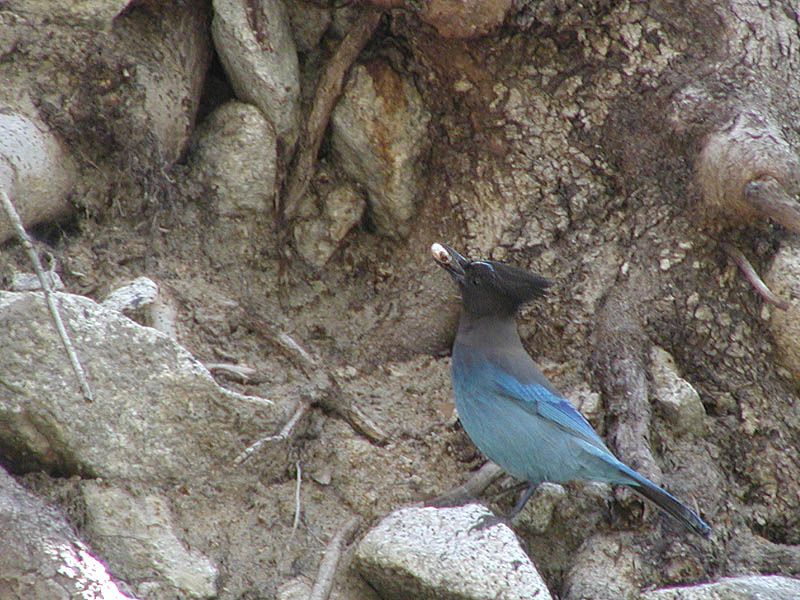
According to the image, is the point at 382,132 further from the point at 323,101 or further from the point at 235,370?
the point at 235,370

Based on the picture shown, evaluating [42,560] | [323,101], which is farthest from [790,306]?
[42,560]

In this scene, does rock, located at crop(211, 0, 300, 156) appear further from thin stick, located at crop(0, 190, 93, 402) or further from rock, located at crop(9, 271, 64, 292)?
thin stick, located at crop(0, 190, 93, 402)

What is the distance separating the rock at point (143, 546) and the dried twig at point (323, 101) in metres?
1.70

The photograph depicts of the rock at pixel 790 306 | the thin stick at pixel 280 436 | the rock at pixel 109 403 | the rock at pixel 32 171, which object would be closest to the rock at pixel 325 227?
the thin stick at pixel 280 436

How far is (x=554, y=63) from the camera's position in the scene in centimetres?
429

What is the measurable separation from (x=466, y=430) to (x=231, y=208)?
1.42 meters

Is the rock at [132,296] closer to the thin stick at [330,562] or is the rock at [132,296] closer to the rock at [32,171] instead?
the rock at [32,171]

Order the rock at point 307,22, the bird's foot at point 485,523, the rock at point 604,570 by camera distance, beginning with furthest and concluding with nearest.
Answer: the rock at point 307,22 < the rock at point 604,570 < the bird's foot at point 485,523

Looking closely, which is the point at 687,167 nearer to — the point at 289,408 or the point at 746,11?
the point at 746,11

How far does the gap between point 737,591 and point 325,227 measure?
2.35 metres

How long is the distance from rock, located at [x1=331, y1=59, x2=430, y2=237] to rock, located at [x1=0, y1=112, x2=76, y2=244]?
1.21 metres

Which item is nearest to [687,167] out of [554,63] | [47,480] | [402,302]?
[554,63]

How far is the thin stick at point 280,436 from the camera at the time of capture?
3.52m

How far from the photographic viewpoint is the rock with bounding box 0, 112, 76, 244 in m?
3.69
